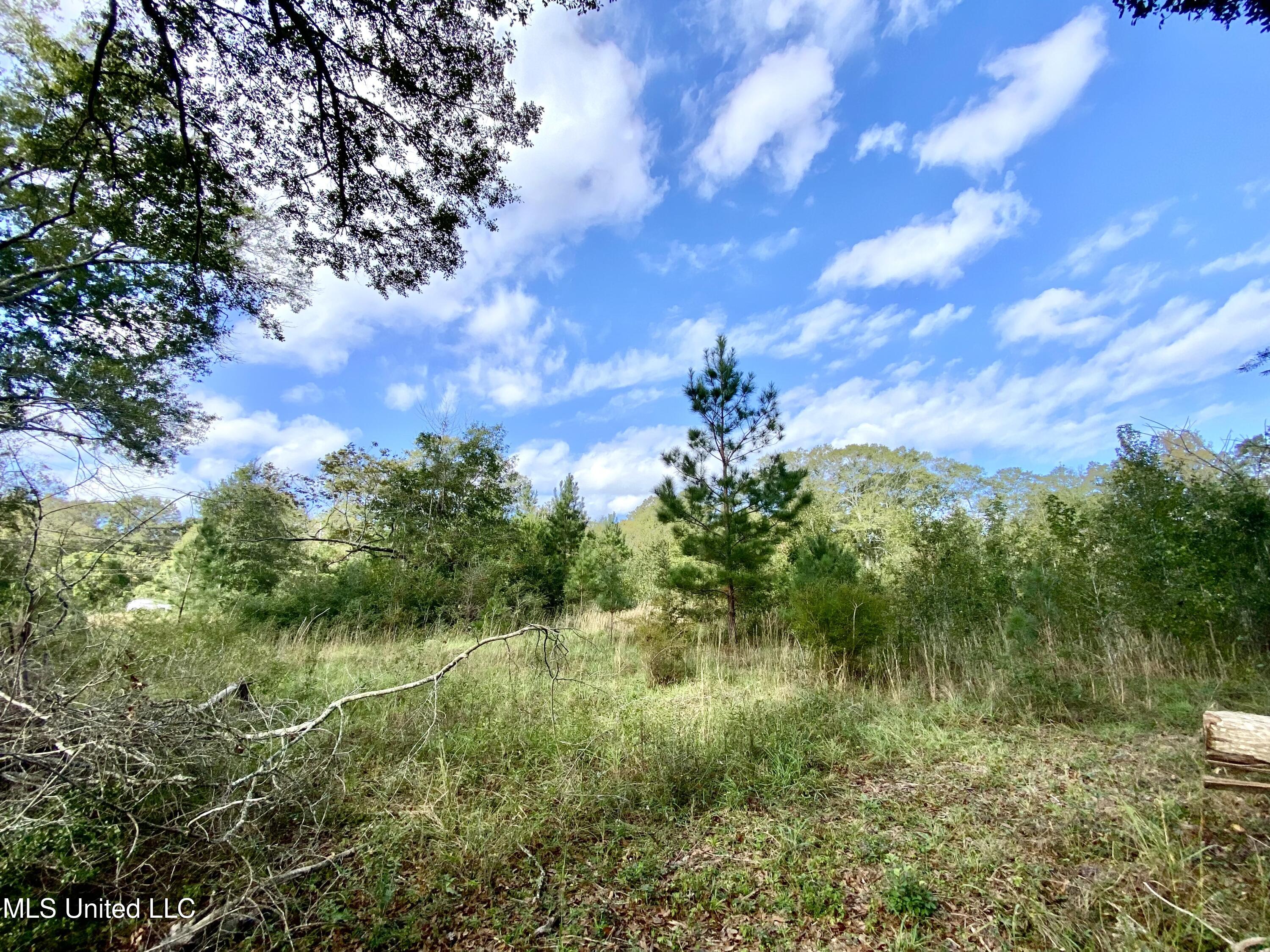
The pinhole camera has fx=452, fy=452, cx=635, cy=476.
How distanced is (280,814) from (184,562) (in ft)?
36.4

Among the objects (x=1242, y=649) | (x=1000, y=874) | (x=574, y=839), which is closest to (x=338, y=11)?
(x=574, y=839)

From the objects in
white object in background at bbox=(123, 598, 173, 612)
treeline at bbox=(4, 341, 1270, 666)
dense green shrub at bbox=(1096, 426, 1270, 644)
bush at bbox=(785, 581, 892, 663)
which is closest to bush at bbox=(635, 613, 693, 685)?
treeline at bbox=(4, 341, 1270, 666)

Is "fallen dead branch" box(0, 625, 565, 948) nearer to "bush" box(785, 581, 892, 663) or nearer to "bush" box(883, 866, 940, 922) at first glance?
"bush" box(883, 866, 940, 922)

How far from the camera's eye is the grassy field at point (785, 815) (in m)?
1.96

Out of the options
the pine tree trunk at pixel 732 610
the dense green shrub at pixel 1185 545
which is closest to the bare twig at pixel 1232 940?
the dense green shrub at pixel 1185 545

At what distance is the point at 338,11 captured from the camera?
311cm

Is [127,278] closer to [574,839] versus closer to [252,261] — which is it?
[252,261]

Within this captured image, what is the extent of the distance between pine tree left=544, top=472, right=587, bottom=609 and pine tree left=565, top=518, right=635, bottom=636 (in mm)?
382

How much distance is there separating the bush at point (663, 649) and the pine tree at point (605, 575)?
Answer: 102cm

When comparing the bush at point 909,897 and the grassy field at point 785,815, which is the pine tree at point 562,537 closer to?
the grassy field at point 785,815

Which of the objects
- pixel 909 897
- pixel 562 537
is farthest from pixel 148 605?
pixel 909 897

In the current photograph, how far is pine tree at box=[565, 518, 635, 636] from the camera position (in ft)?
40.2

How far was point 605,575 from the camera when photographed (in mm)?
12602

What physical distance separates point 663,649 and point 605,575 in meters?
5.49
